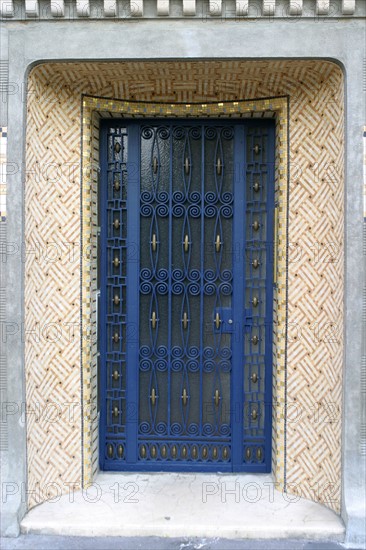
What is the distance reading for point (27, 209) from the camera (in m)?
3.97

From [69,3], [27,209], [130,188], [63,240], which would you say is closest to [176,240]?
[130,188]

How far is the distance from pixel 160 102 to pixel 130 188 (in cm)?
74

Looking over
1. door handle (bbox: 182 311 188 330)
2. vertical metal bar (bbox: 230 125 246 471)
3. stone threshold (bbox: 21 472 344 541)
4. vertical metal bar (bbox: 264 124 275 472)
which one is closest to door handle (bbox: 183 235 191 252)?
vertical metal bar (bbox: 230 125 246 471)

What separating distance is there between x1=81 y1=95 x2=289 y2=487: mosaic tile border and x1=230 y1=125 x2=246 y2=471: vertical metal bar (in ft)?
0.92

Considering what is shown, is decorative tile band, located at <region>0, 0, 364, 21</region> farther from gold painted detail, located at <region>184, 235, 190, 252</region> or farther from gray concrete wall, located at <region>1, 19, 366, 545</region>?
gold painted detail, located at <region>184, 235, 190, 252</region>

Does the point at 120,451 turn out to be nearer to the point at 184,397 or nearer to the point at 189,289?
the point at 184,397

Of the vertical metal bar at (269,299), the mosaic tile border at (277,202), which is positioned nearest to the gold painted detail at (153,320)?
the mosaic tile border at (277,202)

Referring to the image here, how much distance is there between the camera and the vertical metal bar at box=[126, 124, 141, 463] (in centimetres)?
448

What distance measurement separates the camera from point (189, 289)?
4.51 m

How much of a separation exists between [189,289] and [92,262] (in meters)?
0.84

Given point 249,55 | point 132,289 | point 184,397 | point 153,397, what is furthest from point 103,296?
point 249,55

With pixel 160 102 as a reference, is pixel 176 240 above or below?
below

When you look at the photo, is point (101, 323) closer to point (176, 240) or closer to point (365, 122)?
point (176, 240)

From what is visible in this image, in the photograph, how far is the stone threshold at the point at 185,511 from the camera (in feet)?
12.8
